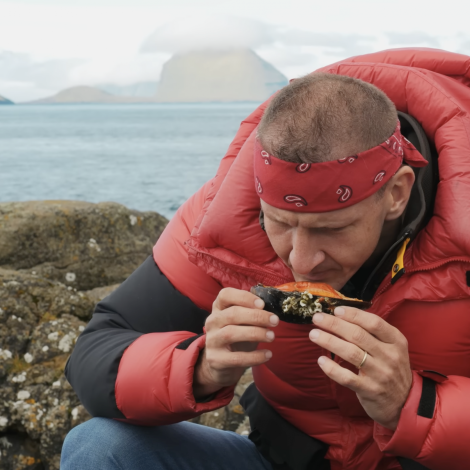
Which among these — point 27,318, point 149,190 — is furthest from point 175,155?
point 27,318

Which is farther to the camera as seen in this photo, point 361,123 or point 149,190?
point 149,190

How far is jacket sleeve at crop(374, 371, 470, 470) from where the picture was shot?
2592 mm

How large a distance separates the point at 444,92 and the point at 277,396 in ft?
6.07

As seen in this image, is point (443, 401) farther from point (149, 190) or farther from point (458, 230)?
point (149, 190)

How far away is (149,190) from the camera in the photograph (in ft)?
113

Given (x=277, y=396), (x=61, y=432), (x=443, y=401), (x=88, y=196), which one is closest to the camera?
(x=443, y=401)

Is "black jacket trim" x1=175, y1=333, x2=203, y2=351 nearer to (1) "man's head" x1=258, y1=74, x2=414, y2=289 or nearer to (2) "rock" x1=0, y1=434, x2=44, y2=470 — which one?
(1) "man's head" x1=258, y1=74, x2=414, y2=289

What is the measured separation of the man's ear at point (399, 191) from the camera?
290 cm

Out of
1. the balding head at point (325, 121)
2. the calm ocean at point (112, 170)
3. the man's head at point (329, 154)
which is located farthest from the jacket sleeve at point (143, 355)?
the calm ocean at point (112, 170)

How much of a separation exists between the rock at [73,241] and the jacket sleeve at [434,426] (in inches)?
151

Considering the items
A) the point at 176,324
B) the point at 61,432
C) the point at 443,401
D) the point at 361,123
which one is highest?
the point at 361,123

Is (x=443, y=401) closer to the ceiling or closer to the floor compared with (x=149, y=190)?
closer to the ceiling

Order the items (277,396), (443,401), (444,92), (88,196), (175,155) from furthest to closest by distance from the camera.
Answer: (175,155)
(88,196)
(277,396)
(444,92)
(443,401)

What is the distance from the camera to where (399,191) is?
2.96m
